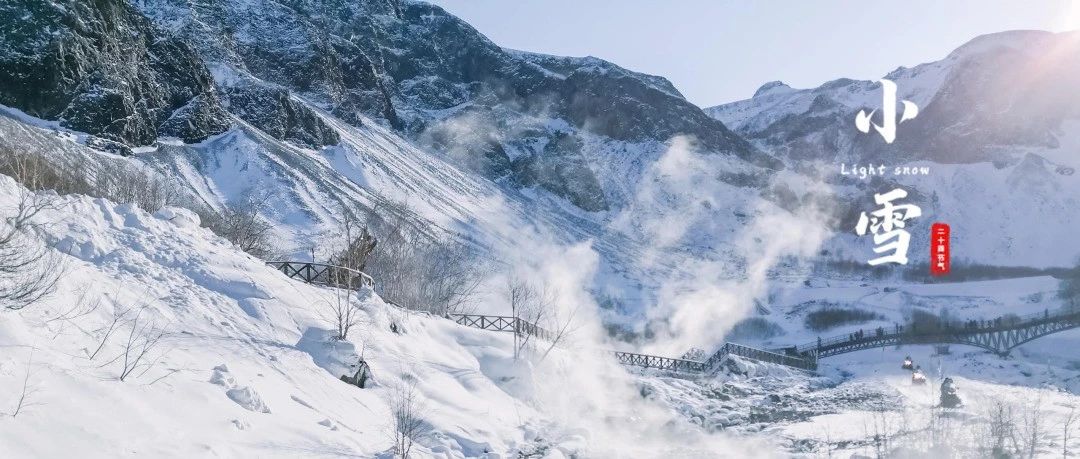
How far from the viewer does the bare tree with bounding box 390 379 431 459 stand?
42.1 ft

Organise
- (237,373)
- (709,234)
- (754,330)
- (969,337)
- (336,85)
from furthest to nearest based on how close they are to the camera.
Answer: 1. (709,234)
2. (336,85)
3. (754,330)
4. (969,337)
5. (237,373)

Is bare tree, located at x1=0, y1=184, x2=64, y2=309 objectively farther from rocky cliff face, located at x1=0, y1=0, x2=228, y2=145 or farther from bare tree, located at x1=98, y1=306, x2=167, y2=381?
rocky cliff face, located at x1=0, y1=0, x2=228, y2=145

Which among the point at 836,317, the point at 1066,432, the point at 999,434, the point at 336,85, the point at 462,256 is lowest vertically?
the point at 836,317

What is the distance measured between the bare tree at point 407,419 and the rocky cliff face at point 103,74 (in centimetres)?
7114

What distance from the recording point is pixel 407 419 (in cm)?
1483

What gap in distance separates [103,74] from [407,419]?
8023 cm

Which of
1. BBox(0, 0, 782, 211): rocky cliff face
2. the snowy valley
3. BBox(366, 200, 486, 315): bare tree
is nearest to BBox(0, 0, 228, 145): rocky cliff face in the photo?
BBox(0, 0, 782, 211): rocky cliff face

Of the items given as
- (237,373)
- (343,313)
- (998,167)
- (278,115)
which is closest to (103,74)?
(278,115)

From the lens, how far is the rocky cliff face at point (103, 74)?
234 feet

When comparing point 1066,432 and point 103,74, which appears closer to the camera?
point 1066,432

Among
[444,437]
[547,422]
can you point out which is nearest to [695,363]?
[547,422]

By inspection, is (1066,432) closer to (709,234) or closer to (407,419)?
(407,419)

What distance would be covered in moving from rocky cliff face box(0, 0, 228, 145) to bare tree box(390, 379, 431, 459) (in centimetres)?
7114

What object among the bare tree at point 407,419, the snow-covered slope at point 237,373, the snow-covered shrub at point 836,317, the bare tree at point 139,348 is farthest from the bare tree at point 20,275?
the snow-covered shrub at point 836,317
